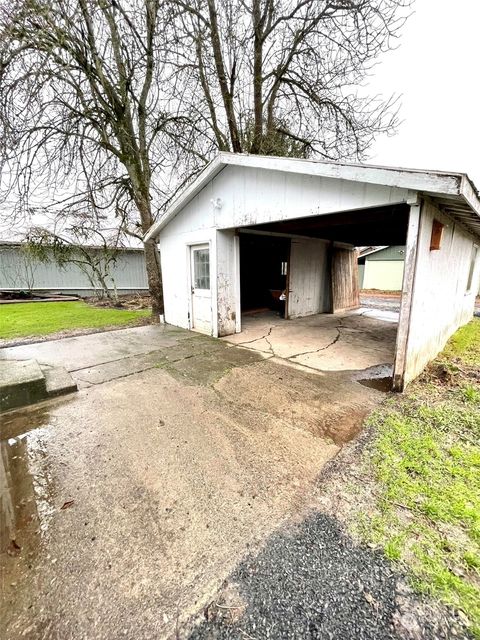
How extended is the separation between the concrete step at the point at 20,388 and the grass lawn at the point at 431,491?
3.58m

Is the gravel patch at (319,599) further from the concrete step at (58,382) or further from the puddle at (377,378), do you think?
the concrete step at (58,382)

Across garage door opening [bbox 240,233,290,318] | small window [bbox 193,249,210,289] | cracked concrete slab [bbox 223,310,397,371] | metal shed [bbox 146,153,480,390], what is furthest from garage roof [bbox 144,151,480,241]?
garage door opening [bbox 240,233,290,318]

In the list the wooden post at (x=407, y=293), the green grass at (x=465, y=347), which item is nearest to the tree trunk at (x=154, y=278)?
the wooden post at (x=407, y=293)

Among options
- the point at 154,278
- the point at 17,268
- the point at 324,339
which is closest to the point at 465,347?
the point at 324,339

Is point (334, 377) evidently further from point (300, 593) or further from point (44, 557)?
point (44, 557)

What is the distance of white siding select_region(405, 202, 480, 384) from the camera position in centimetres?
339

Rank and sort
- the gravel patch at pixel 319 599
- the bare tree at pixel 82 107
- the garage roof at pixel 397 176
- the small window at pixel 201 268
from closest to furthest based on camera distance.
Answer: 1. the gravel patch at pixel 319 599
2. the garage roof at pixel 397 176
3. the bare tree at pixel 82 107
4. the small window at pixel 201 268

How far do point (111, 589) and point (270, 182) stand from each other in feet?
16.5

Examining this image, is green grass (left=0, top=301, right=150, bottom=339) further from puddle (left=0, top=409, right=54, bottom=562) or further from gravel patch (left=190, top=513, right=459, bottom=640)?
gravel patch (left=190, top=513, right=459, bottom=640)

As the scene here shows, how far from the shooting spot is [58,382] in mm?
3578

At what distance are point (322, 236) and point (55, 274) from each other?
13660mm

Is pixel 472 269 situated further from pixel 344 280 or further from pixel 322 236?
pixel 322 236

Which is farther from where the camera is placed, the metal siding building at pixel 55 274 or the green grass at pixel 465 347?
the metal siding building at pixel 55 274

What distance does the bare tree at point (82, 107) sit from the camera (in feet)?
19.3
